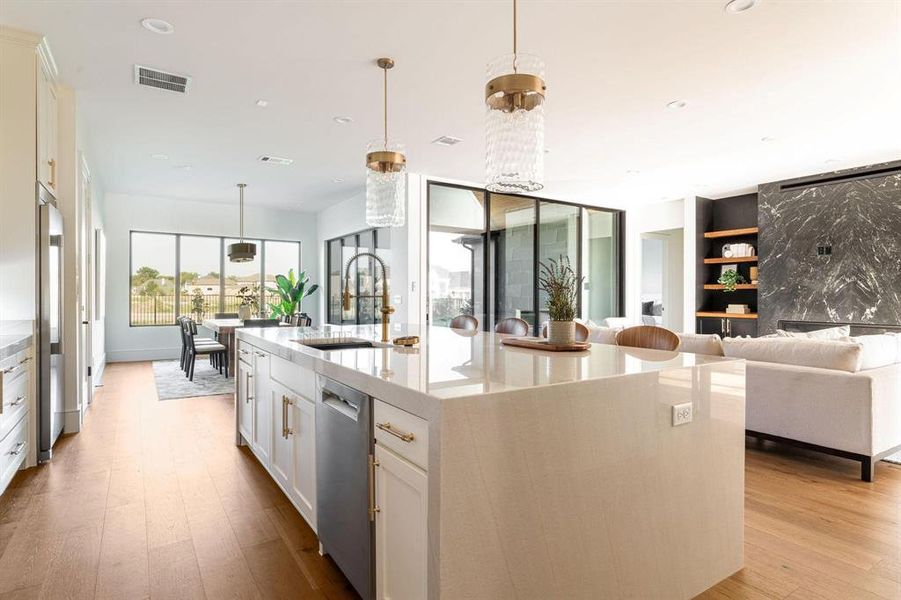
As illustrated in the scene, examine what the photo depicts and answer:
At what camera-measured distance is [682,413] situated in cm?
176

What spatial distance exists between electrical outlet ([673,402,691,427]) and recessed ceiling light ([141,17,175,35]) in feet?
11.2

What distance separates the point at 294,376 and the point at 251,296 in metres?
7.68

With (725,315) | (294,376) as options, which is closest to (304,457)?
(294,376)

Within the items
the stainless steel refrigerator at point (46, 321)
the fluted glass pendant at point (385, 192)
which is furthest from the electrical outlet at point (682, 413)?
the stainless steel refrigerator at point (46, 321)

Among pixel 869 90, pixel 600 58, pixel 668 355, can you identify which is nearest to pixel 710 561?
pixel 668 355

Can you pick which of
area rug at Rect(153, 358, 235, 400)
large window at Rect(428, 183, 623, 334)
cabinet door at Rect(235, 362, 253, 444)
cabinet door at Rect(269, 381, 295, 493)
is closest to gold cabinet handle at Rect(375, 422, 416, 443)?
cabinet door at Rect(269, 381, 295, 493)

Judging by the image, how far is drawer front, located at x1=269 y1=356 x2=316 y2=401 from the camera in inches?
86.8

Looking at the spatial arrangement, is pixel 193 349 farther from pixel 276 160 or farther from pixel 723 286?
pixel 723 286

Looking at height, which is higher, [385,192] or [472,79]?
[472,79]

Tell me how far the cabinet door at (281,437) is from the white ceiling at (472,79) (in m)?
2.14

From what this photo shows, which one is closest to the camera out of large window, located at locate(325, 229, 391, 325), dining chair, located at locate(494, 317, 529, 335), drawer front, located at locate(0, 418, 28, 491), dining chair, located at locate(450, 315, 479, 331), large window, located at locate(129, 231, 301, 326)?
drawer front, located at locate(0, 418, 28, 491)

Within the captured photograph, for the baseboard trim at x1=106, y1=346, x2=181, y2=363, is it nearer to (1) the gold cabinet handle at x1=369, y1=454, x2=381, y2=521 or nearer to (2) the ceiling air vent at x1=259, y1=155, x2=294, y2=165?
(2) the ceiling air vent at x1=259, y1=155, x2=294, y2=165

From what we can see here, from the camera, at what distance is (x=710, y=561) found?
1.90 metres

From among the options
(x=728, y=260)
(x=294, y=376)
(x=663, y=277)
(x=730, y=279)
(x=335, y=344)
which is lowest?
(x=294, y=376)
